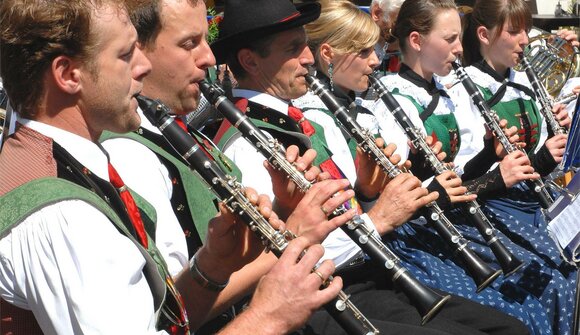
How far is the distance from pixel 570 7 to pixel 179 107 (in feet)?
29.6

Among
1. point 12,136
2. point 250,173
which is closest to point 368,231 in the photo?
point 250,173

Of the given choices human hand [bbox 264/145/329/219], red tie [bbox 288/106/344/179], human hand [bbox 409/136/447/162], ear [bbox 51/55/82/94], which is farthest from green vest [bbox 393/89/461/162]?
ear [bbox 51/55/82/94]

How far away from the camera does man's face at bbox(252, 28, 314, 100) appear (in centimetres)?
368

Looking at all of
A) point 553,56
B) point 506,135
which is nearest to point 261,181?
point 506,135

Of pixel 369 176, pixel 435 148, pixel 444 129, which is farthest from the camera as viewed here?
pixel 444 129

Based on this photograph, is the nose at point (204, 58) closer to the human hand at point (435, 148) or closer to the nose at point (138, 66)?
the nose at point (138, 66)

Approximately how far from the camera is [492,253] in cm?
425

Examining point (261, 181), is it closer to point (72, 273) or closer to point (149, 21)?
point (149, 21)

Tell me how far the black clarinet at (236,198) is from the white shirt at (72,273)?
0.63 metres

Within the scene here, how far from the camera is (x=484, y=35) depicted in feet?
19.3

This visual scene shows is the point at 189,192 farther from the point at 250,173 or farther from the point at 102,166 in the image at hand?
the point at 102,166

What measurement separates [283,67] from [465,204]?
3.87 feet

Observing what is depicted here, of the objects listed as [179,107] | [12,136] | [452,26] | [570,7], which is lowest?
[570,7]

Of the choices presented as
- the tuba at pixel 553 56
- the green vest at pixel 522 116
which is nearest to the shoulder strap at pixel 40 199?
the green vest at pixel 522 116
